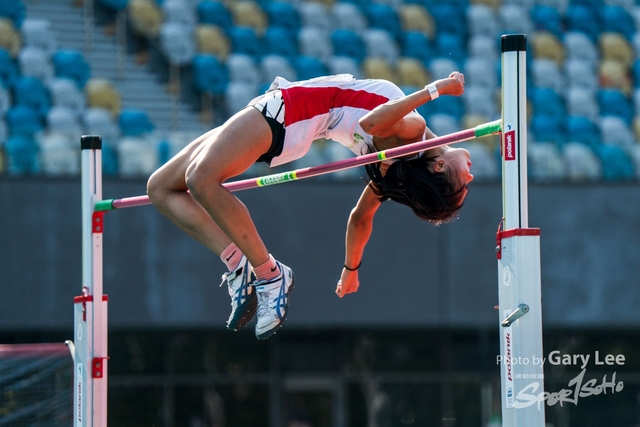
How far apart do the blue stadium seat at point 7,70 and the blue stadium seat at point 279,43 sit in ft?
9.18

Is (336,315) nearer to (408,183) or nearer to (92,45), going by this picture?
(92,45)

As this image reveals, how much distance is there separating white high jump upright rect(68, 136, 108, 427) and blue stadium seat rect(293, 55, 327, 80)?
5931 millimetres

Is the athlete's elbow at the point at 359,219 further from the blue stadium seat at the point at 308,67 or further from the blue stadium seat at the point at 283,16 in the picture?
the blue stadium seat at the point at 283,16

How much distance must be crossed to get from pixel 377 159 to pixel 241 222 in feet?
2.04

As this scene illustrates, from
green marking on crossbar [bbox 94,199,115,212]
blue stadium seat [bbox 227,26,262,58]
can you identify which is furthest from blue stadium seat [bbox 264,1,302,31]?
green marking on crossbar [bbox 94,199,115,212]

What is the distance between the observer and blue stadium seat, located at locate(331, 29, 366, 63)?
1177 cm

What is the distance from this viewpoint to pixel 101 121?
982cm

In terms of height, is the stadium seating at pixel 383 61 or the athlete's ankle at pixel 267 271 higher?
the stadium seating at pixel 383 61

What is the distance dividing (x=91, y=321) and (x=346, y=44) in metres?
7.13

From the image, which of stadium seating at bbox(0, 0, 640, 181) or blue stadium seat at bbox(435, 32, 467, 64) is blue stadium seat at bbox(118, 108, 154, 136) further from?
blue stadium seat at bbox(435, 32, 467, 64)

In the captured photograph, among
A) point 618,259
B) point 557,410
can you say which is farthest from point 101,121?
point 557,410

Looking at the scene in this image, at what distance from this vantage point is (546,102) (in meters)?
11.4

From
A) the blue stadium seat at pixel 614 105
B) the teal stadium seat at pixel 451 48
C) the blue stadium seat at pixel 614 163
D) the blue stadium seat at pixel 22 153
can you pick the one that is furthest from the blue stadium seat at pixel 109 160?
the blue stadium seat at pixel 614 105

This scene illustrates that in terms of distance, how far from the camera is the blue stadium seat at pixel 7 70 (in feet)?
32.7
